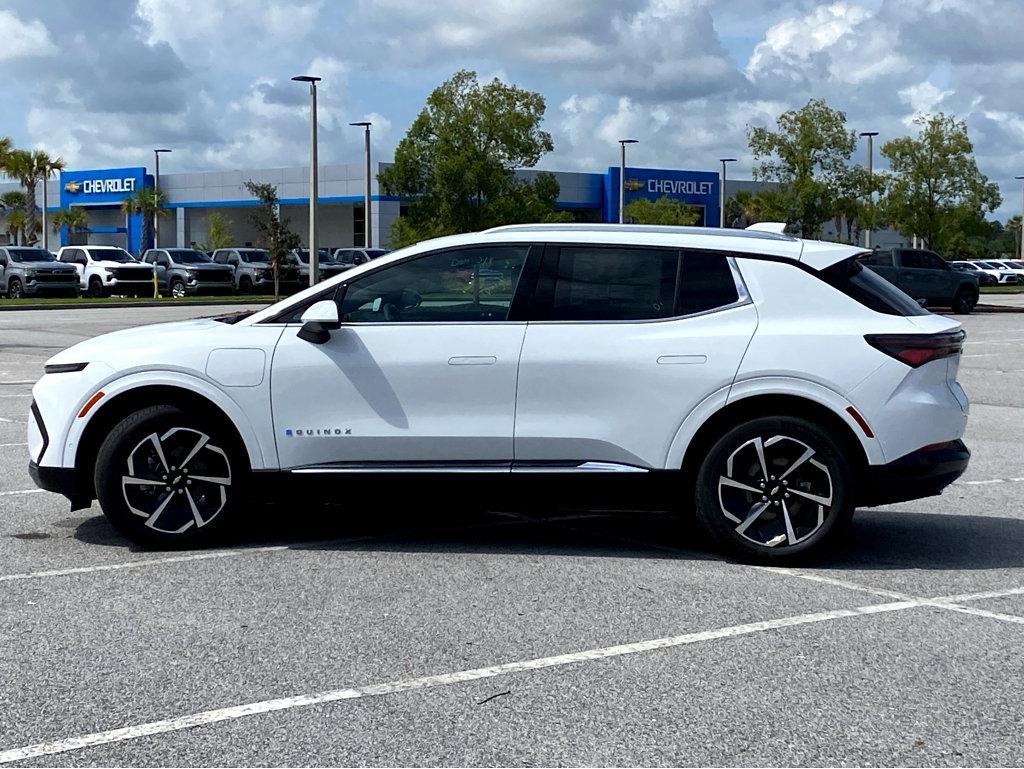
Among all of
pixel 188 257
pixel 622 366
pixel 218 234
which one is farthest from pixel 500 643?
pixel 218 234

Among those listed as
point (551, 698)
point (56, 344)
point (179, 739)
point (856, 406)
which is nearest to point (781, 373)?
point (856, 406)

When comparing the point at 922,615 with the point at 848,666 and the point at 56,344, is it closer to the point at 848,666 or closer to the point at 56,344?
the point at 848,666

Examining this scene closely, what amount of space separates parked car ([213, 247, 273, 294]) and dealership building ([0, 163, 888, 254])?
24.1 meters

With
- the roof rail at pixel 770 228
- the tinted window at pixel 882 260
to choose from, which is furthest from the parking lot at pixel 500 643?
the tinted window at pixel 882 260

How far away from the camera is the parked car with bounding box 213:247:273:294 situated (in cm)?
4847

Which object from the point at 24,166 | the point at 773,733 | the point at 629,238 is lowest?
the point at 773,733

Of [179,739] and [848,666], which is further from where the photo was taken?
[848,666]

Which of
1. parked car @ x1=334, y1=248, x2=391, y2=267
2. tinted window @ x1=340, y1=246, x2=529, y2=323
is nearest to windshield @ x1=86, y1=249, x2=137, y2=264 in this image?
parked car @ x1=334, y1=248, x2=391, y2=267

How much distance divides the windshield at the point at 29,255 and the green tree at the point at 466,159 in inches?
469

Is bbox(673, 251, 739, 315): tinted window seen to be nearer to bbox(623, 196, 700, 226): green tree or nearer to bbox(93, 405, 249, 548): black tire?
bbox(93, 405, 249, 548): black tire

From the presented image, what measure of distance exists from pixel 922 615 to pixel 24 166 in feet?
267

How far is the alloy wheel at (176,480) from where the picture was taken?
273 inches

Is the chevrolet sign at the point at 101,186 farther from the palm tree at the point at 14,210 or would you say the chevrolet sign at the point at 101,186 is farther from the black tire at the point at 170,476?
the black tire at the point at 170,476

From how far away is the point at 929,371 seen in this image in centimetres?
674
